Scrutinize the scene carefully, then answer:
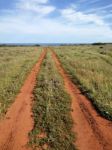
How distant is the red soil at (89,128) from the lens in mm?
6688

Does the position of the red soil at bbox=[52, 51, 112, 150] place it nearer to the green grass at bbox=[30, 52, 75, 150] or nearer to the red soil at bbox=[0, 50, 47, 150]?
the green grass at bbox=[30, 52, 75, 150]

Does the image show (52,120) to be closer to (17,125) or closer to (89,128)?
(17,125)

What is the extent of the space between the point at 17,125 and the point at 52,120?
4.27 feet

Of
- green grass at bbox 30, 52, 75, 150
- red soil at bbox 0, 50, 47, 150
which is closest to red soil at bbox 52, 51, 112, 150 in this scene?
green grass at bbox 30, 52, 75, 150

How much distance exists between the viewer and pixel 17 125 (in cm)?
806

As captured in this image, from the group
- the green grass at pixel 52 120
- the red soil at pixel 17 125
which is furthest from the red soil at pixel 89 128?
the red soil at pixel 17 125

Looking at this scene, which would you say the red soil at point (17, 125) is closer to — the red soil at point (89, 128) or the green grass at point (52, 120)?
the green grass at point (52, 120)

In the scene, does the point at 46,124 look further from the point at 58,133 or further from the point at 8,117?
the point at 8,117

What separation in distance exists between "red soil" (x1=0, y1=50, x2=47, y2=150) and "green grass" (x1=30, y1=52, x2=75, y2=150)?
0.84 feet

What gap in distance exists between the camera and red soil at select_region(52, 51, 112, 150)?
263 inches

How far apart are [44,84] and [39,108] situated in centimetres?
433

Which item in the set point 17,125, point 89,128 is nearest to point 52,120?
point 17,125

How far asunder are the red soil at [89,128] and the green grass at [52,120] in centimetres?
26

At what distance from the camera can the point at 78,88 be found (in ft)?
44.0
